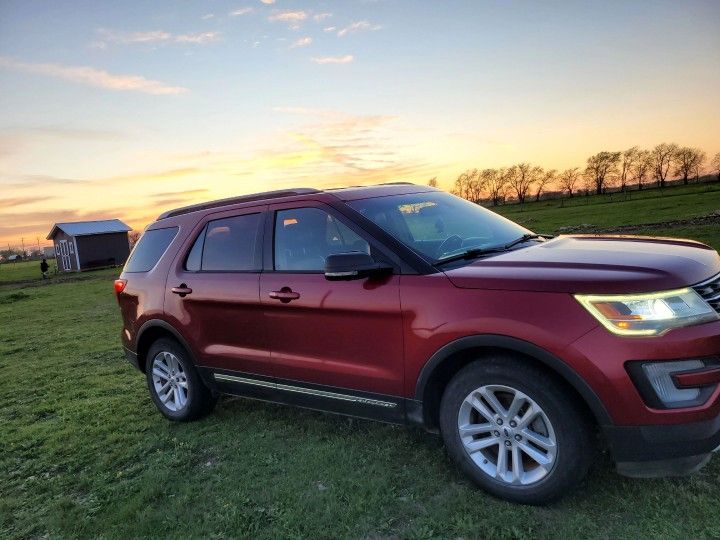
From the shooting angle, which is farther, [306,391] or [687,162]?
[687,162]

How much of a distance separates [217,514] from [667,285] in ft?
9.66

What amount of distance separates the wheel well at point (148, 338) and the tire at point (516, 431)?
291cm

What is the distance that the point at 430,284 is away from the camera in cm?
331

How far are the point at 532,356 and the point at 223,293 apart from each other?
8.55ft

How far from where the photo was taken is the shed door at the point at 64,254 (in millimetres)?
49719

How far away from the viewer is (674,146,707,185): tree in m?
84.8

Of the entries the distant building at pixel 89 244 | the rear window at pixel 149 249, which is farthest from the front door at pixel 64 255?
the rear window at pixel 149 249

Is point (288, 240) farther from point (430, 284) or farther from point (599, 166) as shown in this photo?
point (599, 166)

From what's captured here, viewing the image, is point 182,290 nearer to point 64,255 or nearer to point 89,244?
point 89,244

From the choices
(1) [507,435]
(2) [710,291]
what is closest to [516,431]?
(1) [507,435]

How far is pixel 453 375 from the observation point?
3.36 metres

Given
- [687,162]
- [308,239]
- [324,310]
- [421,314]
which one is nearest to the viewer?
[421,314]

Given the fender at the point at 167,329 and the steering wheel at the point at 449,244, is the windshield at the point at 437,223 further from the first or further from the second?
the fender at the point at 167,329

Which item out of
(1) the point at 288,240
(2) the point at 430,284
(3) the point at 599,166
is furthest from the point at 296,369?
(3) the point at 599,166
